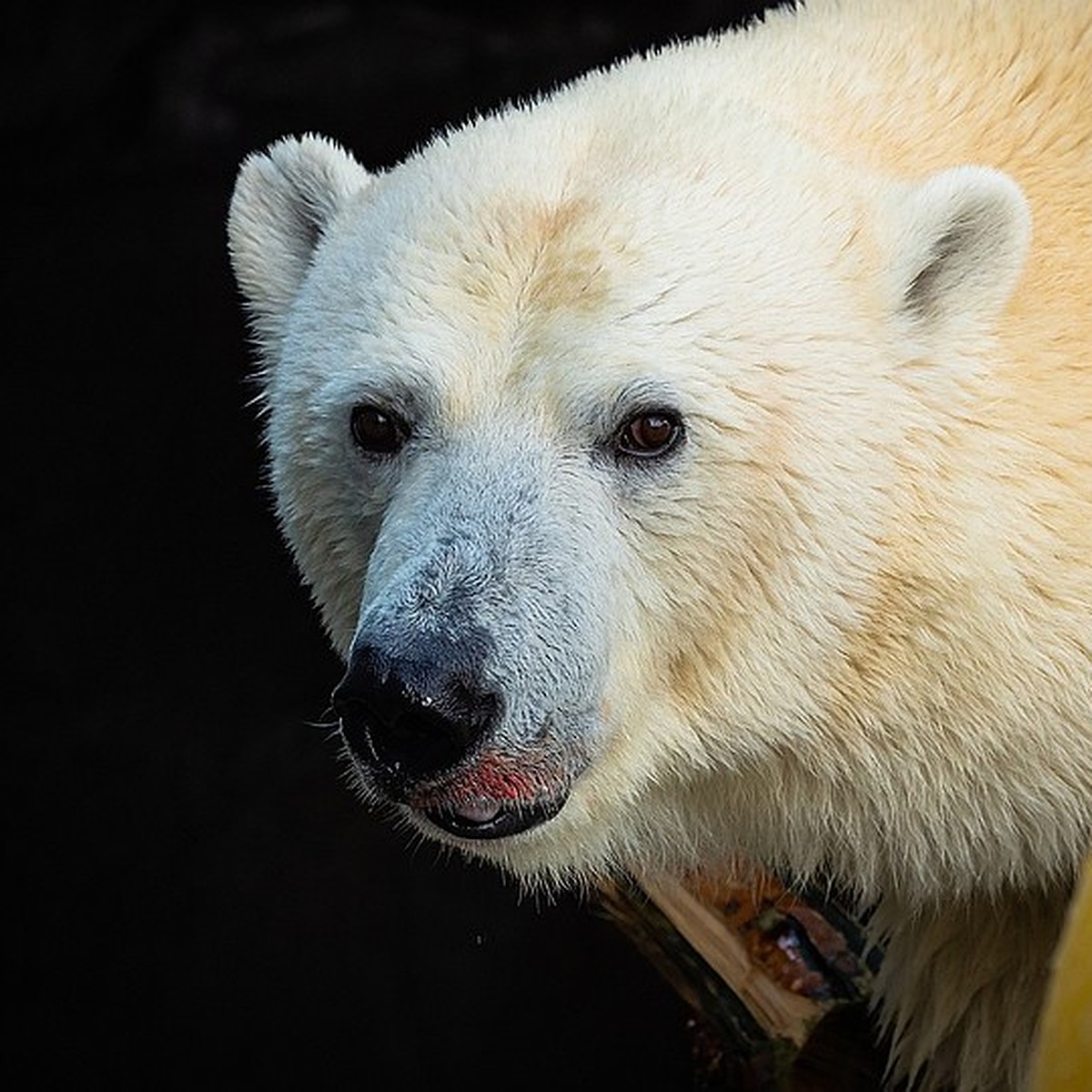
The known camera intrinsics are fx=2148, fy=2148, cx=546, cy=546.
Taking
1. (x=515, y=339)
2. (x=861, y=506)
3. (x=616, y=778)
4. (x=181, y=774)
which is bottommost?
(x=181, y=774)

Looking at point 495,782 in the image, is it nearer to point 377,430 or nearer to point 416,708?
point 416,708

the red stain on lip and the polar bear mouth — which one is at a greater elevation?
the red stain on lip

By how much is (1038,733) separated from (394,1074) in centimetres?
278

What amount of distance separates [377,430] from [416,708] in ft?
1.41

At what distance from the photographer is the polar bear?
8.00ft

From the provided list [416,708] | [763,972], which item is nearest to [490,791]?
[416,708]

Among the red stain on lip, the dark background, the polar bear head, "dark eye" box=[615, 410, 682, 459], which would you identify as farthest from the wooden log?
the dark background

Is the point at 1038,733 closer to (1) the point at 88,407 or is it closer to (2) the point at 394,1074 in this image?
(2) the point at 394,1074

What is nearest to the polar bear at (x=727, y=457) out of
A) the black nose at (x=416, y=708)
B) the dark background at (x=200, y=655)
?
the black nose at (x=416, y=708)

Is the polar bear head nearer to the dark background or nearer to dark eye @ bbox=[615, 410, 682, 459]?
dark eye @ bbox=[615, 410, 682, 459]

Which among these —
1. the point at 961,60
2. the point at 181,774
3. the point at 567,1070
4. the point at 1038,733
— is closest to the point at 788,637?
the point at 1038,733

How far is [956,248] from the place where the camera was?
8.38ft

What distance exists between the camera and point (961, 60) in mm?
2828

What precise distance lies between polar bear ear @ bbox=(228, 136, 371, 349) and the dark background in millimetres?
2604
